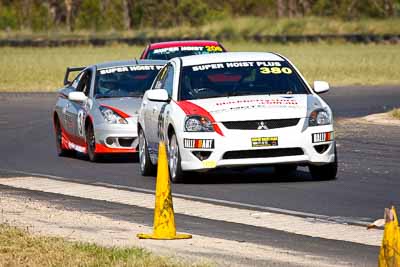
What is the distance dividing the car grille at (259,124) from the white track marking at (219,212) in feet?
4.15

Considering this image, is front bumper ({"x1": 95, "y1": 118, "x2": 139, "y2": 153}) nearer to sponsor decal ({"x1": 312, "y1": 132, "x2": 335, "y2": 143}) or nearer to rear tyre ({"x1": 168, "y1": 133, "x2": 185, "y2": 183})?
rear tyre ({"x1": 168, "y1": 133, "x2": 185, "y2": 183})

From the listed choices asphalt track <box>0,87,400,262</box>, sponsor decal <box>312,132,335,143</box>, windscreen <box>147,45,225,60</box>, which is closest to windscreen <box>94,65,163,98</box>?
asphalt track <box>0,87,400,262</box>

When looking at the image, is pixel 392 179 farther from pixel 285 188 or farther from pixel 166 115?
pixel 166 115

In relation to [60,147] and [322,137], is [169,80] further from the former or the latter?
[60,147]

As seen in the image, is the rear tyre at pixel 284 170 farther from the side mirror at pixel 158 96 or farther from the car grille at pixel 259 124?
the side mirror at pixel 158 96

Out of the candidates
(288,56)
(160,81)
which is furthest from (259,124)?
(288,56)

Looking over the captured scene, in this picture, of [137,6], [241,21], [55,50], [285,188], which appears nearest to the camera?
[285,188]

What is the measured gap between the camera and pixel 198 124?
15422 millimetres

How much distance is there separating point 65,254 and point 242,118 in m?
5.67

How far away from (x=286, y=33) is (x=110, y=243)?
65081 millimetres

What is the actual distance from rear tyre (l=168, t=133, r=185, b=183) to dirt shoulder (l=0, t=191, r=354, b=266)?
223 cm

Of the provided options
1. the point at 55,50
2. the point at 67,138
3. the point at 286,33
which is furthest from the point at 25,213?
the point at 286,33

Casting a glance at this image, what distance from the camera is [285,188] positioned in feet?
49.3

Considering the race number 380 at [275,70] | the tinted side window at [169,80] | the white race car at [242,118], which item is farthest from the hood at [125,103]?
the race number 380 at [275,70]
